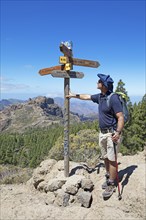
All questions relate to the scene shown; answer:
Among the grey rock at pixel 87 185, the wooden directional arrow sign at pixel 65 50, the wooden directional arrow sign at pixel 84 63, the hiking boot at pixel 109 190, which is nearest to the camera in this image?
the hiking boot at pixel 109 190

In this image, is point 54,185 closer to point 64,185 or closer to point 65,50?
point 64,185

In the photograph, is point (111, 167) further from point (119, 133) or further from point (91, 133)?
point (91, 133)

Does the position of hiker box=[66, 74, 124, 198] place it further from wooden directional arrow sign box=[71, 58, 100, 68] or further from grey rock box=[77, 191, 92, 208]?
wooden directional arrow sign box=[71, 58, 100, 68]

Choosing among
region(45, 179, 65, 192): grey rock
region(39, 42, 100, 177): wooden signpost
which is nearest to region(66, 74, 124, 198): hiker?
region(39, 42, 100, 177): wooden signpost

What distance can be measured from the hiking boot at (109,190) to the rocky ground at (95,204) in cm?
11

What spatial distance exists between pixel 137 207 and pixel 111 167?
1089mm

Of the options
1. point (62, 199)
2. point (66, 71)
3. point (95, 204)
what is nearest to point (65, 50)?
point (66, 71)

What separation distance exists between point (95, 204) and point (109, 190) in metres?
0.49

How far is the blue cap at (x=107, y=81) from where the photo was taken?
5.89 meters

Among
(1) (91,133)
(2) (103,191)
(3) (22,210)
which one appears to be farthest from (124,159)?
(1) (91,133)

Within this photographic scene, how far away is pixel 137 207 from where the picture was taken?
610 cm

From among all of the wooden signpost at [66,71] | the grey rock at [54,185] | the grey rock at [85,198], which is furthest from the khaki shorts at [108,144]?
the grey rock at [54,185]

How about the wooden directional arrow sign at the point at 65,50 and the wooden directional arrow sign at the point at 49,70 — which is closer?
the wooden directional arrow sign at the point at 65,50

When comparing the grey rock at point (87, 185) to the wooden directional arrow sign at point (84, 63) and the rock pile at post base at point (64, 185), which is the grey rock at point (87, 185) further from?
the wooden directional arrow sign at point (84, 63)
